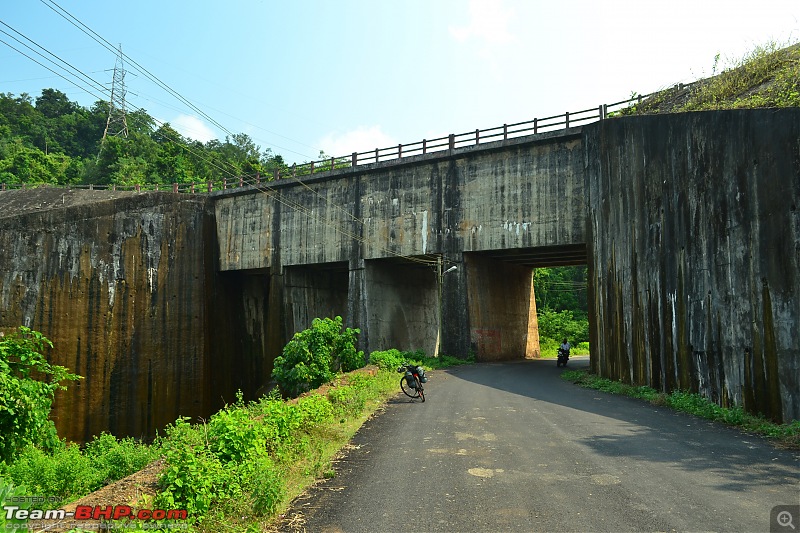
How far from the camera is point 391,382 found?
17078 millimetres

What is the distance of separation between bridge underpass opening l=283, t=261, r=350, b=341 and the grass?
56.9 feet

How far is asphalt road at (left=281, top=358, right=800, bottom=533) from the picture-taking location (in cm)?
571

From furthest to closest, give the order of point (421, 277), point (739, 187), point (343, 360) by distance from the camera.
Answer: point (421, 277) < point (343, 360) < point (739, 187)

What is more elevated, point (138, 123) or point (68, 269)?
point (138, 123)

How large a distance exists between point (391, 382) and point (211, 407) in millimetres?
17606

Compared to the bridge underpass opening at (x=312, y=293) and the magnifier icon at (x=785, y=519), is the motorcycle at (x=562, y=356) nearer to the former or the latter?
the bridge underpass opening at (x=312, y=293)

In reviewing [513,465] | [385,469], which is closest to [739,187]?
[513,465]

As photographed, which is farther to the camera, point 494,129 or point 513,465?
point 494,129

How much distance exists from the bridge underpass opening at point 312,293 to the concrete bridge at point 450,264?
12 centimetres

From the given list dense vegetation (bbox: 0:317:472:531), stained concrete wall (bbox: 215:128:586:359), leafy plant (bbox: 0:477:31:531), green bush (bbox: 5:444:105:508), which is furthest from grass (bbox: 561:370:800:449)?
green bush (bbox: 5:444:105:508)

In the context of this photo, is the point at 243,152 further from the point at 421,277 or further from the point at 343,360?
the point at 343,360

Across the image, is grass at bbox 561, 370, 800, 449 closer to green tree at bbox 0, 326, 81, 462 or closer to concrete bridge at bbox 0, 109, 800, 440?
concrete bridge at bbox 0, 109, 800, 440

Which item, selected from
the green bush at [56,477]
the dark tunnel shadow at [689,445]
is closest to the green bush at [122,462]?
the green bush at [56,477]

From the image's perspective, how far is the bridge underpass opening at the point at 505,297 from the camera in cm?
2762
